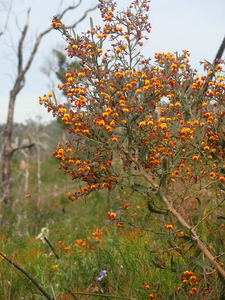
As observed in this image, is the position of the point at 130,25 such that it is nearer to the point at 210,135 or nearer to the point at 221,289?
the point at 210,135

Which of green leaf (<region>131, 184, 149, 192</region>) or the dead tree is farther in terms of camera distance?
the dead tree

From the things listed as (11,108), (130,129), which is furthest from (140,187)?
(11,108)

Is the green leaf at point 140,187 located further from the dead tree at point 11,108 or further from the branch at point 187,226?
the dead tree at point 11,108

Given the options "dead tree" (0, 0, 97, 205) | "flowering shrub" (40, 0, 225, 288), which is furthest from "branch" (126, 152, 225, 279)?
"dead tree" (0, 0, 97, 205)

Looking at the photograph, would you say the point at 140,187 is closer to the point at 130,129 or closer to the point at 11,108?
the point at 130,129

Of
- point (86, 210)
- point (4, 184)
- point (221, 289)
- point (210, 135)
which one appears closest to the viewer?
point (221, 289)

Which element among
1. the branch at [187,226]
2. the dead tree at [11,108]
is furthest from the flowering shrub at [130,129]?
the dead tree at [11,108]

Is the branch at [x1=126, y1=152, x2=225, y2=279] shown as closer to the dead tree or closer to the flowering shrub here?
the flowering shrub

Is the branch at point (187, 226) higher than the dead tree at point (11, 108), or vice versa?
the dead tree at point (11, 108)

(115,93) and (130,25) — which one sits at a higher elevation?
(130,25)

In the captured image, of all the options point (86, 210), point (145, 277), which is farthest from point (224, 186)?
point (86, 210)

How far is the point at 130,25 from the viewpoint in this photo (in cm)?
353

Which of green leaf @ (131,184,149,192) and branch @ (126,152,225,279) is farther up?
green leaf @ (131,184,149,192)

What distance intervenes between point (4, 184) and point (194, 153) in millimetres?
12032
